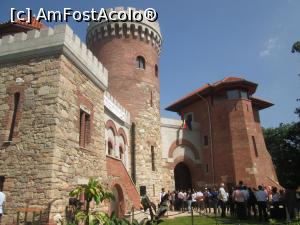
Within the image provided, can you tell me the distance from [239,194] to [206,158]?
1136 centimetres

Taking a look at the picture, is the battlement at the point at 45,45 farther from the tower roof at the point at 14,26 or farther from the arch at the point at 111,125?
the arch at the point at 111,125

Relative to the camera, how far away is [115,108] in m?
17.4

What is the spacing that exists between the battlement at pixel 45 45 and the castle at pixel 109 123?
35 mm

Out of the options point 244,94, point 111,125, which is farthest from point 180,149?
point 111,125

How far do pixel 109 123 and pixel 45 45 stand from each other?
7.22 m

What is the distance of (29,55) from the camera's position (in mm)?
10352

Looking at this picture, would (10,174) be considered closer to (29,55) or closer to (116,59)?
(29,55)

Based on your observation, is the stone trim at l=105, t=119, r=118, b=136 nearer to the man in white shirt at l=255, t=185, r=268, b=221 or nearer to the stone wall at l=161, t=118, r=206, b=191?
the stone wall at l=161, t=118, r=206, b=191

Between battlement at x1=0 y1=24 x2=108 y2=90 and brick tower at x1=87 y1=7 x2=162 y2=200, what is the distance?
8595mm

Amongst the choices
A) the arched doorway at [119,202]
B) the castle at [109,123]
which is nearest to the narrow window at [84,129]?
the castle at [109,123]

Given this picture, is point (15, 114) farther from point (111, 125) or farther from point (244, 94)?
point (244, 94)

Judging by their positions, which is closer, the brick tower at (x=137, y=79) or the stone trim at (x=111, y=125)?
the stone trim at (x=111, y=125)

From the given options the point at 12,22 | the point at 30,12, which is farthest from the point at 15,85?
the point at 12,22

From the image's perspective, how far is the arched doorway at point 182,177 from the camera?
25141 millimetres
